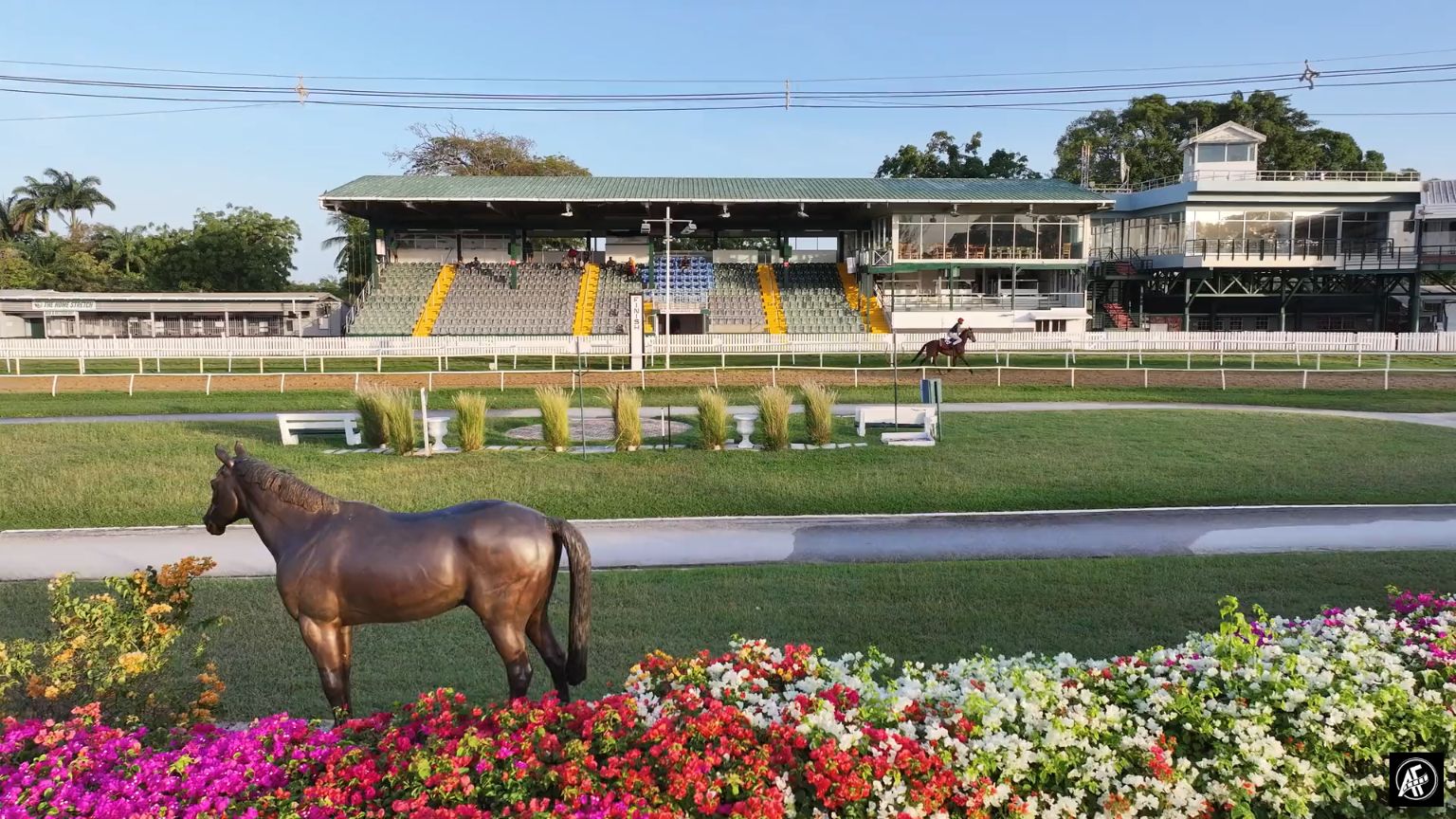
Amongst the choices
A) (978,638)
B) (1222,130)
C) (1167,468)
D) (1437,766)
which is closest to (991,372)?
(1167,468)

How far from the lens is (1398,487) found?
40.1ft

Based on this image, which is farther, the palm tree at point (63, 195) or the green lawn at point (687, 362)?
the palm tree at point (63, 195)

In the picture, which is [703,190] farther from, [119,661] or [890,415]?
[119,661]

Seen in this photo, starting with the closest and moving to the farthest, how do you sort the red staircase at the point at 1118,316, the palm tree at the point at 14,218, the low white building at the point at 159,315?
the low white building at the point at 159,315 < the red staircase at the point at 1118,316 < the palm tree at the point at 14,218

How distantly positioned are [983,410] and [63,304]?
45.4 metres

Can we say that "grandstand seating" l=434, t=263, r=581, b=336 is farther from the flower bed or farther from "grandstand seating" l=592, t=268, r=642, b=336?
the flower bed

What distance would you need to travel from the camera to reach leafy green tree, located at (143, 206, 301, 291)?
2346 inches

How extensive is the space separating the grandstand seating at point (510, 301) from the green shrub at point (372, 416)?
23.3m

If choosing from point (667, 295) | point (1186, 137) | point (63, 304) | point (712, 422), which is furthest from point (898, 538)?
point (1186, 137)

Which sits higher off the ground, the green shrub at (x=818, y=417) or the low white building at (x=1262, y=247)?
the low white building at (x=1262, y=247)

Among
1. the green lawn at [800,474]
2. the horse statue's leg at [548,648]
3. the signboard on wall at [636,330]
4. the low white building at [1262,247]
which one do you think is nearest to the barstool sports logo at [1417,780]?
the horse statue's leg at [548,648]

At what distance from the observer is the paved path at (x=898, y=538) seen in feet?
30.9

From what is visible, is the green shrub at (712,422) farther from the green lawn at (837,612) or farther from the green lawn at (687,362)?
the green lawn at (687,362)

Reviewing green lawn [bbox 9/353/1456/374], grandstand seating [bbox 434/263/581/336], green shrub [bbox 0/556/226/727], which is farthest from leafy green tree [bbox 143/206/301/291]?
green shrub [bbox 0/556/226/727]
